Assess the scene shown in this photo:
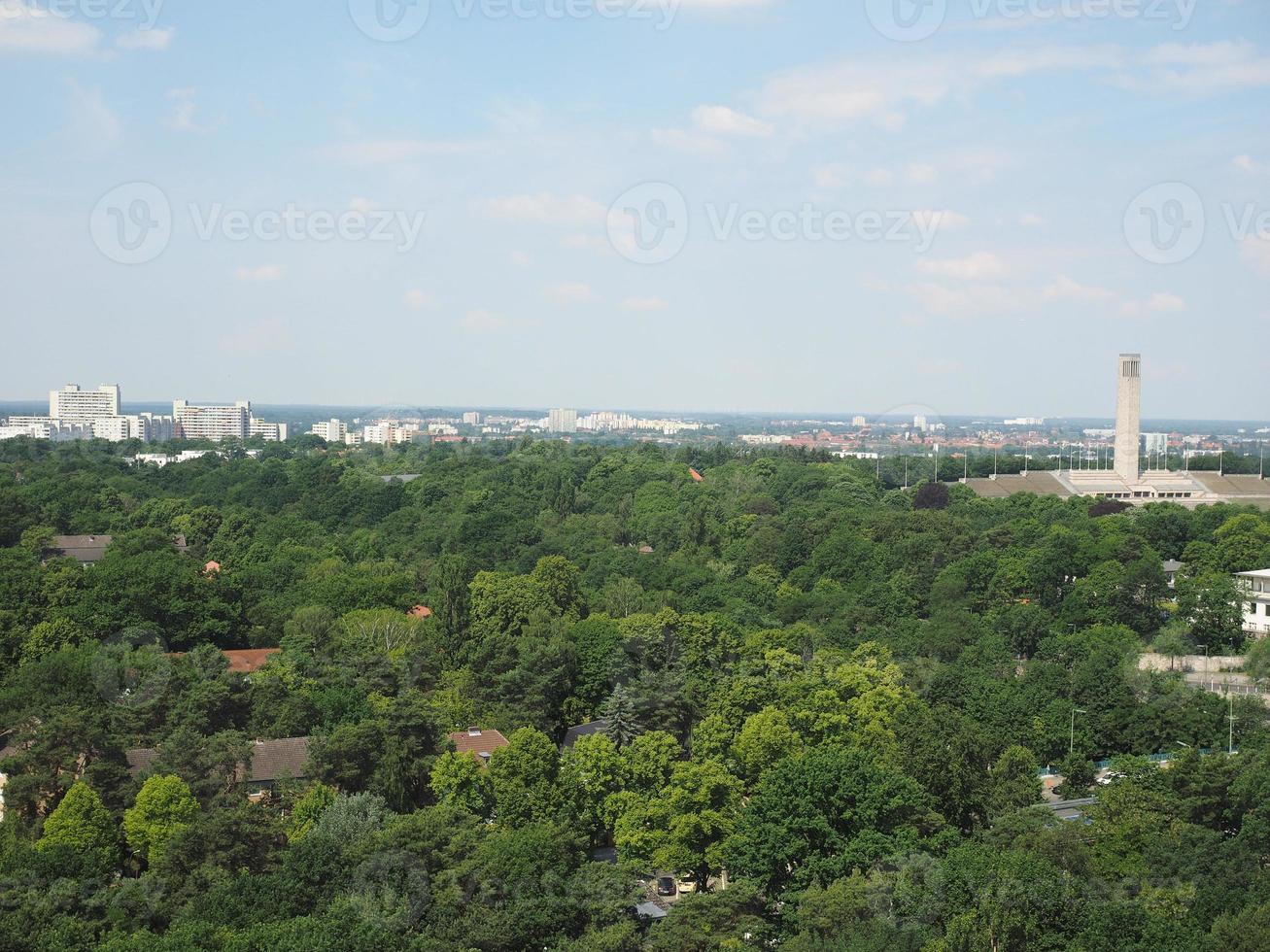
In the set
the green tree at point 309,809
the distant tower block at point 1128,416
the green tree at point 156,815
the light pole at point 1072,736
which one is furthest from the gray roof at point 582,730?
the distant tower block at point 1128,416

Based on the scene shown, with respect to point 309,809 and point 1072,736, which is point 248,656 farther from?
point 1072,736

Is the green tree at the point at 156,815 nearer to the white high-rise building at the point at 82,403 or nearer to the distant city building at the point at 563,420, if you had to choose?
the white high-rise building at the point at 82,403

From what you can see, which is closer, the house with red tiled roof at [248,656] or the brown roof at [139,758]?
the brown roof at [139,758]

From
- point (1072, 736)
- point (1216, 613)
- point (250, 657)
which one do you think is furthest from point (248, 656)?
point (1216, 613)

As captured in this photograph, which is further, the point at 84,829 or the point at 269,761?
the point at 269,761

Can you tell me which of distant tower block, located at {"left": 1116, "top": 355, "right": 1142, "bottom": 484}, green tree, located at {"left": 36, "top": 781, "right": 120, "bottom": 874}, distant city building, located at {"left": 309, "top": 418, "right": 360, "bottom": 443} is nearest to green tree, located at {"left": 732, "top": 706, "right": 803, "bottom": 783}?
green tree, located at {"left": 36, "top": 781, "right": 120, "bottom": 874}

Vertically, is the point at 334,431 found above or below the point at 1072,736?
above
